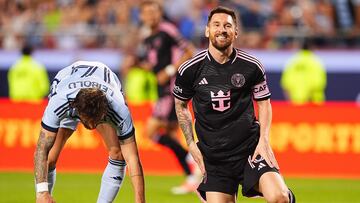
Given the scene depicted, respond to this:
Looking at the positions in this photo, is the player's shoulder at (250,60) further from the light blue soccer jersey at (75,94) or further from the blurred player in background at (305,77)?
the blurred player in background at (305,77)

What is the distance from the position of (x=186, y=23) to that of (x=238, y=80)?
12626 millimetres

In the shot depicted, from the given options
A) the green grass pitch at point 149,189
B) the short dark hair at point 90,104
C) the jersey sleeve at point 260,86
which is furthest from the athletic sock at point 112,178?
the green grass pitch at point 149,189

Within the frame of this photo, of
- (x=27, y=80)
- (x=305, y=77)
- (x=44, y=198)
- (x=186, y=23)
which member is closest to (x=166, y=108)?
(x=44, y=198)

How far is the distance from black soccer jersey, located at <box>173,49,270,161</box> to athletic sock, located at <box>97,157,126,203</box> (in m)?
0.91

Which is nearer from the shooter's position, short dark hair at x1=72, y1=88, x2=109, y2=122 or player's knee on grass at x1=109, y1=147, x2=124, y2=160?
short dark hair at x1=72, y1=88, x2=109, y2=122

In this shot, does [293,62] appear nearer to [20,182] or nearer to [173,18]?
[173,18]

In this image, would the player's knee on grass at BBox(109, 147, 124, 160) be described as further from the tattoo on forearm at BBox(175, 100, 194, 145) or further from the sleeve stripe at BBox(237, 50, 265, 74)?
the sleeve stripe at BBox(237, 50, 265, 74)

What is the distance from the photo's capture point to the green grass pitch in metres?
12.6

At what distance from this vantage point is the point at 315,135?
1584cm

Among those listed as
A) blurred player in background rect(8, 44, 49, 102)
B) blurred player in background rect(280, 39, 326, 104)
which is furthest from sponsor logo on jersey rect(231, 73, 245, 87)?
blurred player in background rect(8, 44, 49, 102)

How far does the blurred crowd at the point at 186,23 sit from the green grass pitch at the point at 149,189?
5898 millimetres

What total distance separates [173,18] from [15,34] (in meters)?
3.77

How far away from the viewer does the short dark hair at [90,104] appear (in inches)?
307

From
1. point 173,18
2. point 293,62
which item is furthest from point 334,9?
point 173,18
